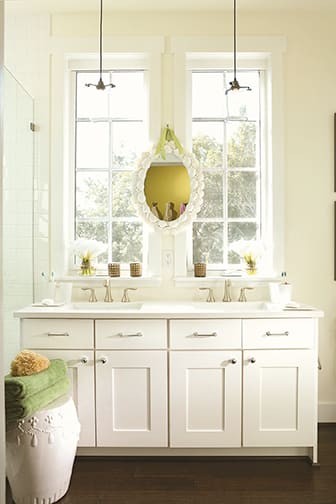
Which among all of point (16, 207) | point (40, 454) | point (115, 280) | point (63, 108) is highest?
point (63, 108)

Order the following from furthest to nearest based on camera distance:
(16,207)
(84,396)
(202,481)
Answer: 1. (16,207)
2. (84,396)
3. (202,481)

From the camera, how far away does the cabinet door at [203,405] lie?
2564mm

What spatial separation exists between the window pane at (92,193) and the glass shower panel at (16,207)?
355 millimetres

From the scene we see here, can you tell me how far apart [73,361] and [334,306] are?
182cm

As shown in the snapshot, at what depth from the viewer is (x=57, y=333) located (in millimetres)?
2598

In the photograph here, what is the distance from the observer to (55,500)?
2.20m

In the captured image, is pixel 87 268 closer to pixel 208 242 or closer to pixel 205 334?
pixel 208 242

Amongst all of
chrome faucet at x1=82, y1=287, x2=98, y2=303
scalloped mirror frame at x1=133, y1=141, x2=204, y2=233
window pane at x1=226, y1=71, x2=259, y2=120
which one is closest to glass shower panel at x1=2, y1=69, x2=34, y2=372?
chrome faucet at x1=82, y1=287, x2=98, y2=303

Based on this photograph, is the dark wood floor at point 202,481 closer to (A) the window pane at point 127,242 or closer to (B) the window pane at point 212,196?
(A) the window pane at point 127,242

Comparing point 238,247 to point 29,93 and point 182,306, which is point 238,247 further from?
point 29,93

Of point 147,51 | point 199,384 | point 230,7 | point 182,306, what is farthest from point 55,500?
point 230,7

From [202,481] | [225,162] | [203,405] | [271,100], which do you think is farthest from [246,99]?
[202,481]

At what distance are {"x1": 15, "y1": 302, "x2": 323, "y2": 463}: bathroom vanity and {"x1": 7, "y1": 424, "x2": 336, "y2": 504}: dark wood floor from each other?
0.12m

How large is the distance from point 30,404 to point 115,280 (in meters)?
1.23
